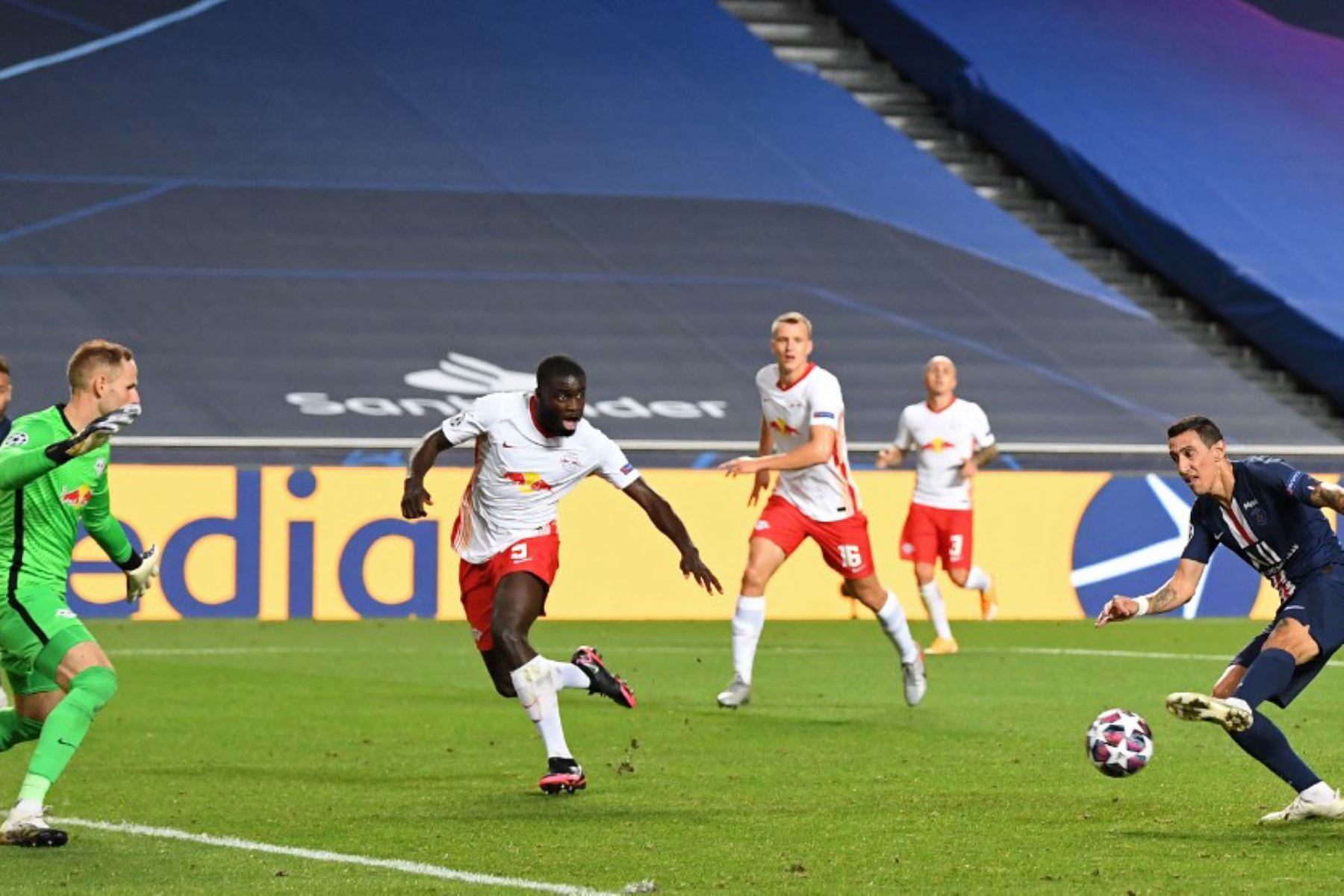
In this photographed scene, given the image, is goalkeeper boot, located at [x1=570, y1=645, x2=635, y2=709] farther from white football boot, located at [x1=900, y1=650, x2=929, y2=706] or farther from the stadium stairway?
the stadium stairway

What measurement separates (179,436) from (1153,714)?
12.0 m

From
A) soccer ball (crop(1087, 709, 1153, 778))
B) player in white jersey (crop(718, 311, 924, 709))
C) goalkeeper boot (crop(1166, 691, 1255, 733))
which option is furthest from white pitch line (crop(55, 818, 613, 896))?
player in white jersey (crop(718, 311, 924, 709))

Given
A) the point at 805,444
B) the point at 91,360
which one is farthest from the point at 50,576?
the point at 805,444

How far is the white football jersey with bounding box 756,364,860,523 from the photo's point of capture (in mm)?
13086

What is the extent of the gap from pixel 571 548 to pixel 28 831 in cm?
1371

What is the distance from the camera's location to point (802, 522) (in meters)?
13.3

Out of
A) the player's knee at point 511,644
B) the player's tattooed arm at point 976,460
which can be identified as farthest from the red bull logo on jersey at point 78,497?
the player's tattooed arm at point 976,460

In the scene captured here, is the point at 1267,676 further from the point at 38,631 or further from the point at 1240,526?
the point at 38,631

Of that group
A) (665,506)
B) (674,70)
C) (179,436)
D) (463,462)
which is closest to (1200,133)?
(674,70)

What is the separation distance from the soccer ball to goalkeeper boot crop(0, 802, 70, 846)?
3.61m

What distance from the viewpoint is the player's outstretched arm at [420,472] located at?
29.5ft

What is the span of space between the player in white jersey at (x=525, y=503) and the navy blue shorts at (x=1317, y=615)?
7.75 feet

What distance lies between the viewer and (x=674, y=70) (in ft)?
95.5

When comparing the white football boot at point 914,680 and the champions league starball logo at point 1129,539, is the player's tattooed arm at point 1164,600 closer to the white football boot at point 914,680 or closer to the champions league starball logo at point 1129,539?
the white football boot at point 914,680
